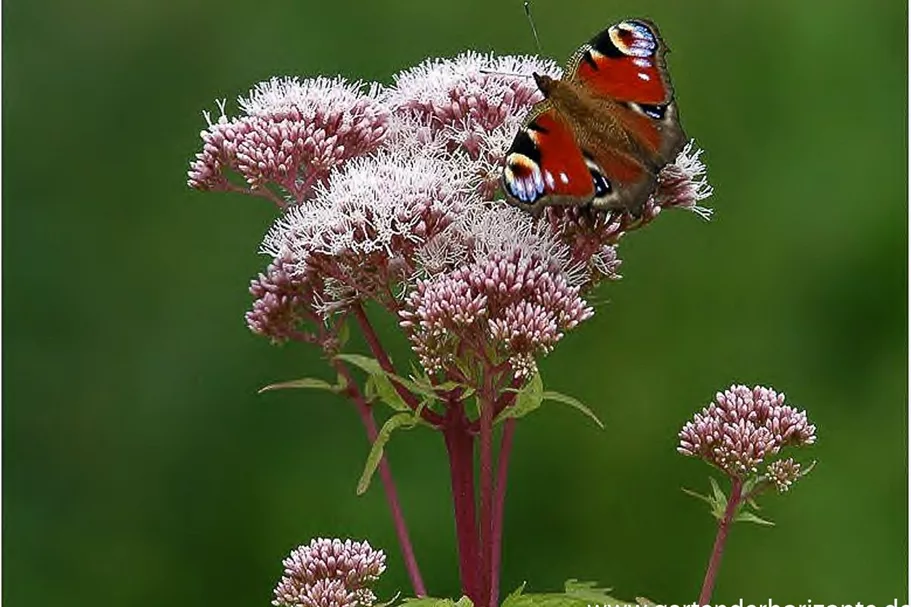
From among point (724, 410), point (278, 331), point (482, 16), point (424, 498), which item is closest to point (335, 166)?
point (278, 331)

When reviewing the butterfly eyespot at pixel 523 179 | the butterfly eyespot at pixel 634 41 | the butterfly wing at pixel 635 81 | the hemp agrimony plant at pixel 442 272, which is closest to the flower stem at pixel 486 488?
the hemp agrimony plant at pixel 442 272

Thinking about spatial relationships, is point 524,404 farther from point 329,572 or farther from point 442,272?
point 329,572

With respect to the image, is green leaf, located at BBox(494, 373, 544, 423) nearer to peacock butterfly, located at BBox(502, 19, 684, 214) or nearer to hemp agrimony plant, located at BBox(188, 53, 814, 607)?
hemp agrimony plant, located at BBox(188, 53, 814, 607)

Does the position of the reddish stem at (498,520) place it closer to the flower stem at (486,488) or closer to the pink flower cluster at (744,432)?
the flower stem at (486,488)

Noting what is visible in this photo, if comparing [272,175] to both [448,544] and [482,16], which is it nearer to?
[448,544]

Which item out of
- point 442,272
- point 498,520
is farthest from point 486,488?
point 442,272

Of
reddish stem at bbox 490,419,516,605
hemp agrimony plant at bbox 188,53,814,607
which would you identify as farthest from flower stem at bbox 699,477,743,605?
reddish stem at bbox 490,419,516,605
